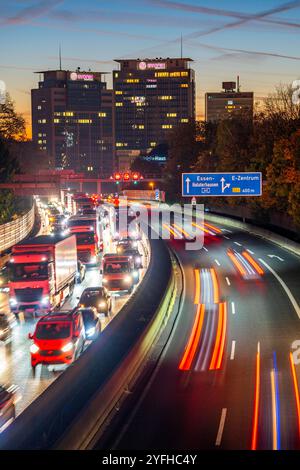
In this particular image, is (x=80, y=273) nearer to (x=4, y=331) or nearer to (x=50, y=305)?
(x=50, y=305)

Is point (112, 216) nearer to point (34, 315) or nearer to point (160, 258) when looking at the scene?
point (160, 258)

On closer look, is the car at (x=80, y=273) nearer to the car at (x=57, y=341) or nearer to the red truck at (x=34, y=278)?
the red truck at (x=34, y=278)

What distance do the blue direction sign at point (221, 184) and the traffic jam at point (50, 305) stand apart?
23.2ft

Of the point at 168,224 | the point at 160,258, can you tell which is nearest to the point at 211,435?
the point at 160,258

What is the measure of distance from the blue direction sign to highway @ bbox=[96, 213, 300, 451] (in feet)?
33.4

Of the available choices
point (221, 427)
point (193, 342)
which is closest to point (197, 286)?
point (193, 342)

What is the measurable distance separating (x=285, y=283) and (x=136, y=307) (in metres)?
14.4

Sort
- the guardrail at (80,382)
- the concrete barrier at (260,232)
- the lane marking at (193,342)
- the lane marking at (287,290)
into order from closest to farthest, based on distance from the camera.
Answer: the guardrail at (80,382), the lane marking at (193,342), the lane marking at (287,290), the concrete barrier at (260,232)

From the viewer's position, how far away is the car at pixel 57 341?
2720 centimetres

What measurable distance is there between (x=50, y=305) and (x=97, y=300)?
99.3 inches

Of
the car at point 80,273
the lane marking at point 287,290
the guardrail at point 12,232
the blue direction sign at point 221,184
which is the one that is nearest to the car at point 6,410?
the lane marking at point 287,290

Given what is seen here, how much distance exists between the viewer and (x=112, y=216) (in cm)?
9131

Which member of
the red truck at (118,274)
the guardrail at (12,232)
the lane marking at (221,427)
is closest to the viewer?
the lane marking at (221,427)

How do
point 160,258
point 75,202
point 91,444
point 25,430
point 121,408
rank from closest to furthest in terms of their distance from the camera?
point 25,430 → point 91,444 → point 121,408 → point 160,258 → point 75,202
